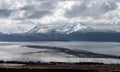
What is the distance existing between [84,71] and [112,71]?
879 cm

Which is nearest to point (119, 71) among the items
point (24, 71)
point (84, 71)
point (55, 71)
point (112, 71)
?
point (112, 71)

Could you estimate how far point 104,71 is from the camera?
96188 millimetres

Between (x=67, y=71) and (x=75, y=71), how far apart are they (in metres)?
2.59

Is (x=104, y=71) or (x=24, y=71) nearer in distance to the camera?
(x=24, y=71)

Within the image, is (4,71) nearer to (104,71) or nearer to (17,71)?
(17,71)

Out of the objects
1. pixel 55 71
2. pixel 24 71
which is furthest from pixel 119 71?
pixel 24 71

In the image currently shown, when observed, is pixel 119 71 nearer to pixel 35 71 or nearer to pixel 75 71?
pixel 75 71

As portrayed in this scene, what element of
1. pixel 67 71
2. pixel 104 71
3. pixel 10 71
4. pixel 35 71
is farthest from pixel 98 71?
pixel 10 71

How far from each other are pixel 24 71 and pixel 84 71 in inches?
586

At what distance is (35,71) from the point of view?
89938 mm

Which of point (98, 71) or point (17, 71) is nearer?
point (17, 71)

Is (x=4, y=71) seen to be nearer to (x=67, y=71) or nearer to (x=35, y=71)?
(x=35, y=71)

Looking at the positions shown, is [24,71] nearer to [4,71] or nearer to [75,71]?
[4,71]

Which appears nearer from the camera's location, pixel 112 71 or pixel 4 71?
pixel 4 71
